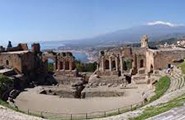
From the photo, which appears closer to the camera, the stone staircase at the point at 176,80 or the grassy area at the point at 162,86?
the stone staircase at the point at 176,80

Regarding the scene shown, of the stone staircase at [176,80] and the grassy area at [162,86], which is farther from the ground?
the stone staircase at [176,80]

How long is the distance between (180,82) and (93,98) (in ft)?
39.1

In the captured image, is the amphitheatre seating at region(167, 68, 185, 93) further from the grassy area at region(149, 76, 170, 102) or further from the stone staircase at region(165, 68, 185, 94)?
the grassy area at region(149, 76, 170, 102)

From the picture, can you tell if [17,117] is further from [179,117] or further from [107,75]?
[107,75]

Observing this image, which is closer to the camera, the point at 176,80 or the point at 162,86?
the point at 176,80

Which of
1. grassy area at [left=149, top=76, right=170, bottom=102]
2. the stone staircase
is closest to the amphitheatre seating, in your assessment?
the stone staircase

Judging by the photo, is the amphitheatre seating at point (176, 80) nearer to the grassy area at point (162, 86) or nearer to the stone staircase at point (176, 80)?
the stone staircase at point (176, 80)

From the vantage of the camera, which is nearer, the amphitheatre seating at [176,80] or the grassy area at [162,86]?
the amphitheatre seating at [176,80]

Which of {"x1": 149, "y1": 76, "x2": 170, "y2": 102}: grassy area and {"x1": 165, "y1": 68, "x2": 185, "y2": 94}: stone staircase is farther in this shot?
{"x1": 149, "y1": 76, "x2": 170, "y2": 102}: grassy area

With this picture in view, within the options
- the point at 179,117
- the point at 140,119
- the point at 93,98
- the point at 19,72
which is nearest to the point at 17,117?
the point at 140,119

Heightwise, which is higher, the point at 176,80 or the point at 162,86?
the point at 176,80

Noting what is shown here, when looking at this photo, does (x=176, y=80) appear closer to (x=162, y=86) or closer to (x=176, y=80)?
(x=176, y=80)

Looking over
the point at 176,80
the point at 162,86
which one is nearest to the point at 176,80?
the point at 176,80

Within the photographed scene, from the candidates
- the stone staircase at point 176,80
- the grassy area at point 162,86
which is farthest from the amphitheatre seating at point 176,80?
the grassy area at point 162,86
